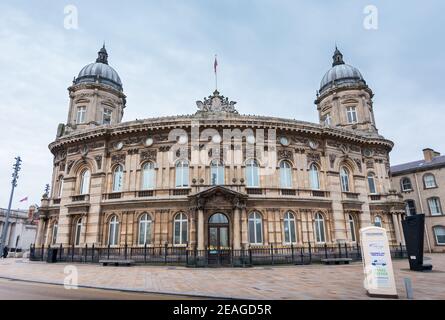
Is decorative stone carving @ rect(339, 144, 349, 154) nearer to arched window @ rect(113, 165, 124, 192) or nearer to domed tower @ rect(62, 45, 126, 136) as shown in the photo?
arched window @ rect(113, 165, 124, 192)

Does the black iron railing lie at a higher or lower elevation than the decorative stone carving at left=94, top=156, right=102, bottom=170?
lower

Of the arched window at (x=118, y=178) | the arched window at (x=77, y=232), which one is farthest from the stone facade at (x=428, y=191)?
the arched window at (x=77, y=232)

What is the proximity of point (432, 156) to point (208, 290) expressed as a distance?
39554 millimetres

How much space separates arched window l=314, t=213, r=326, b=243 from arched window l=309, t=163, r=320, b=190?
2.52 metres

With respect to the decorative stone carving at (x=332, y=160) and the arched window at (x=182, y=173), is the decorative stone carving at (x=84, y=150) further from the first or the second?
the decorative stone carving at (x=332, y=160)

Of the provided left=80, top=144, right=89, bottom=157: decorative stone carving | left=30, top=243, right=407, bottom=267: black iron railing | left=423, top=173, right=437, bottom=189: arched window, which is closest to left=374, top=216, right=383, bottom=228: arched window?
left=30, top=243, right=407, bottom=267: black iron railing

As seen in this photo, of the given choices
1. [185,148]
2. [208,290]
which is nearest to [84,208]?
[185,148]

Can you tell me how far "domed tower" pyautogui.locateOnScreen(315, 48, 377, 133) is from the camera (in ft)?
102

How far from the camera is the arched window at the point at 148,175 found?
23.3m

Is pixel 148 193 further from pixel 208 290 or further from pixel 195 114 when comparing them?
pixel 208 290

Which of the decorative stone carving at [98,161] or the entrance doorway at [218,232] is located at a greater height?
the decorative stone carving at [98,161]

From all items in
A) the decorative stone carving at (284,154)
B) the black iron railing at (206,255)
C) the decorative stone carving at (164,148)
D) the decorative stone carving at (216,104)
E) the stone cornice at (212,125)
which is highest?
the decorative stone carving at (216,104)

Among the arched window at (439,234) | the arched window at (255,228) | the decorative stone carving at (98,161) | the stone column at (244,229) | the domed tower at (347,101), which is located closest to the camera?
the stone column at (244,229)

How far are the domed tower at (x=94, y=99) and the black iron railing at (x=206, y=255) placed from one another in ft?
45.2
